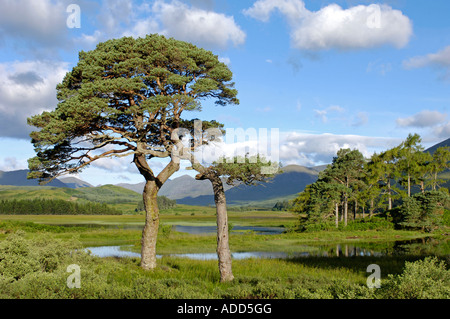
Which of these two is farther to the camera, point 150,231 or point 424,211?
point 424,211

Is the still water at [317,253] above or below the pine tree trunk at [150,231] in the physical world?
below

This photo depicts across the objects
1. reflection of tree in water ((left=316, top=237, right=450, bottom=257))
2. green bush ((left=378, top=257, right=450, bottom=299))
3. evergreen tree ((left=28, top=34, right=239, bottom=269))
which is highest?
evergreen tree ((left=28, top=34, right=239, bottom=269))

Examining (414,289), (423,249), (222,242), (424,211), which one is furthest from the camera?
(424,211)

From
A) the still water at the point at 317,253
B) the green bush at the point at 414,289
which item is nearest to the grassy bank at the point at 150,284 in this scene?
the green bush at the point at 414,289

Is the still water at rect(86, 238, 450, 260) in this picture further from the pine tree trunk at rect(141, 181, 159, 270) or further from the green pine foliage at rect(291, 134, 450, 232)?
the green pine foliage at rect(291, 134, 450, 232)

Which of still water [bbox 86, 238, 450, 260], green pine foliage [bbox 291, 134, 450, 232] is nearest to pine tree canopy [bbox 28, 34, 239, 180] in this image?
still water [bbox 86, 238, 450, 260]

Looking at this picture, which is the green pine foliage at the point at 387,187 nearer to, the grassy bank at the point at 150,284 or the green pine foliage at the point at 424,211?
the green pine foliage at the point at 424,211

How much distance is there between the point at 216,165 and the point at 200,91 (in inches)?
190

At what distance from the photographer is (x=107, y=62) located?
18.3 meters

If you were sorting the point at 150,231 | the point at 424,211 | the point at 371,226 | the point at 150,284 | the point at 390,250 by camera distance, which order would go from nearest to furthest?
the point at 150,284, the point at 150,231, the point at 390,250, the point at 424,211, the point at 371,226

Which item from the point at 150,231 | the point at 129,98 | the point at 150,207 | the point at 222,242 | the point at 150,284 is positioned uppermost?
the point at 129,98

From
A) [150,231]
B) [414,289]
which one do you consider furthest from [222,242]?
[414,289]

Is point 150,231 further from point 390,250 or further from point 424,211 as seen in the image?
point 424,211

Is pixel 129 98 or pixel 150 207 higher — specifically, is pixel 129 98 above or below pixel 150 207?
above
